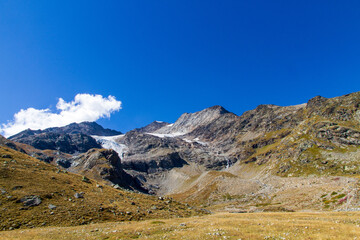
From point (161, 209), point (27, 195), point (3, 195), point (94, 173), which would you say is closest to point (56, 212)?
point (27, 195)

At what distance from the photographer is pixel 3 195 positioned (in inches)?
1214

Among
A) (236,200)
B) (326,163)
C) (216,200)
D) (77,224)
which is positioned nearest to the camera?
(77,224)

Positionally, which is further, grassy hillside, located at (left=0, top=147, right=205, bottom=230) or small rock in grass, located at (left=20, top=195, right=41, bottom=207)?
small rock in grass, located at (left=20, top=195, right=41, bottom=207)

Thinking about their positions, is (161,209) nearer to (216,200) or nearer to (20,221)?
(20,221)

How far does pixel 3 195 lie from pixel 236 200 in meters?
161

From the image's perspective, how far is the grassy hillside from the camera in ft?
92.5

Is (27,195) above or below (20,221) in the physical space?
above

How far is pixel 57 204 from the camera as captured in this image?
3238 cm

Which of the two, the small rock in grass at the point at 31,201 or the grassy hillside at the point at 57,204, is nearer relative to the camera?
the grassy hillside at the point at 57,204

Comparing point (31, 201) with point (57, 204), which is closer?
point (31, 201)

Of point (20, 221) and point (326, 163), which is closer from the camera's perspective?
point (20, 221)

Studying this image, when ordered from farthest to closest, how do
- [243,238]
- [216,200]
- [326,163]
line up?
[326,163], [216,200], [243,238]

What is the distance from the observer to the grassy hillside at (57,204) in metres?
28.2

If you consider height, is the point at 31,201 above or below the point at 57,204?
above
